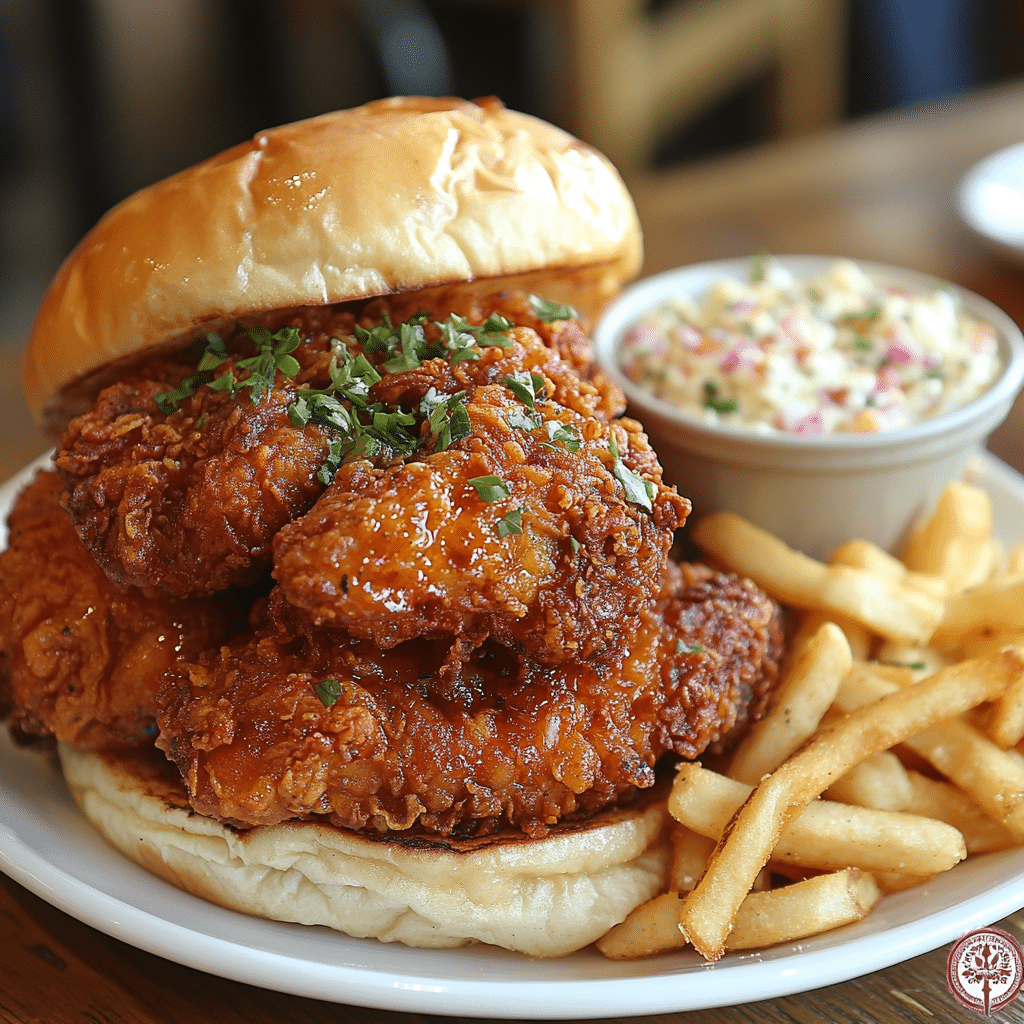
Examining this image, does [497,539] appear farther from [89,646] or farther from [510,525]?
[89,646]

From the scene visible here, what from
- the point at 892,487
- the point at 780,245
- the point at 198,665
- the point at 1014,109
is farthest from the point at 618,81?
the point at 198,665

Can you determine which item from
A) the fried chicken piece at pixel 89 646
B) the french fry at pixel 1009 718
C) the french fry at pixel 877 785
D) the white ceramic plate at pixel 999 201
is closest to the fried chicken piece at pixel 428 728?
the fried chicken piece at pixel 89 646

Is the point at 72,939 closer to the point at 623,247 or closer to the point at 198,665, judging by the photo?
the point at 198,665

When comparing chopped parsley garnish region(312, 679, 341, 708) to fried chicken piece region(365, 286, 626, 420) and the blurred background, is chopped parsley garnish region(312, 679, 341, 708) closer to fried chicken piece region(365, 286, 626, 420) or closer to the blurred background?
fried chicken piece region(365, 286, 626, 420)

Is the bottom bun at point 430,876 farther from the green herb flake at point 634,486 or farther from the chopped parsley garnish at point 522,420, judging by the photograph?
the chopped parsley garnish at point 522,420

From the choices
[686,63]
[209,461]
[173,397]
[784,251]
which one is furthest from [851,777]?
[686,63]

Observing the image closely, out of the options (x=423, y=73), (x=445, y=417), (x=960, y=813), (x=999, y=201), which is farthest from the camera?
(x=423, y=73)

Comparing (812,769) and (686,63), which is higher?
(812,769)
